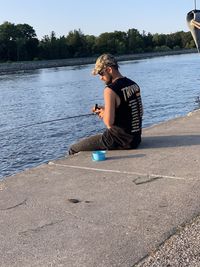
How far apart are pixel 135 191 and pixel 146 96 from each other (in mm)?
23215

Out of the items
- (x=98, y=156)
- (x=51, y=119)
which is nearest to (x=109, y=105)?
(x=98, y=156)

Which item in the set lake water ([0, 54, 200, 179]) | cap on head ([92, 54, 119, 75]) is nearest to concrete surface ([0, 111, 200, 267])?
cap on head ([92, 54, 119, 75])

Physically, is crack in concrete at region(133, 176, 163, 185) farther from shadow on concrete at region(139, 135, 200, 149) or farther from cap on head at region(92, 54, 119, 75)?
cap on head at region(92, 54, 119, 75)

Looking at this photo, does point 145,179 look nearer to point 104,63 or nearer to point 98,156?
point 98,156

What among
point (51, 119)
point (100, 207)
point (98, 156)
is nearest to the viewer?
point (100, 207)

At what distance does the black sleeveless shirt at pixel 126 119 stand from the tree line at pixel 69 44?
125709 mm

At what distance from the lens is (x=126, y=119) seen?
21.4 feet

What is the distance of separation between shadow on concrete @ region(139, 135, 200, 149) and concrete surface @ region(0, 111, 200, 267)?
0.17 meters

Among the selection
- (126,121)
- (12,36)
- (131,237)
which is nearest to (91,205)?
(131,237)

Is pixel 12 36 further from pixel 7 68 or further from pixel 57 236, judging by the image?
pixel 57 236

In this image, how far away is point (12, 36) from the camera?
136625 mm

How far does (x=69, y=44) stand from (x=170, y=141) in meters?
141

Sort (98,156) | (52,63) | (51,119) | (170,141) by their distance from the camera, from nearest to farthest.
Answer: (98,156) < (170,141) < (51,119) < (52,63)

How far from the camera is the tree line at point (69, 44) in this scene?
132 metres
